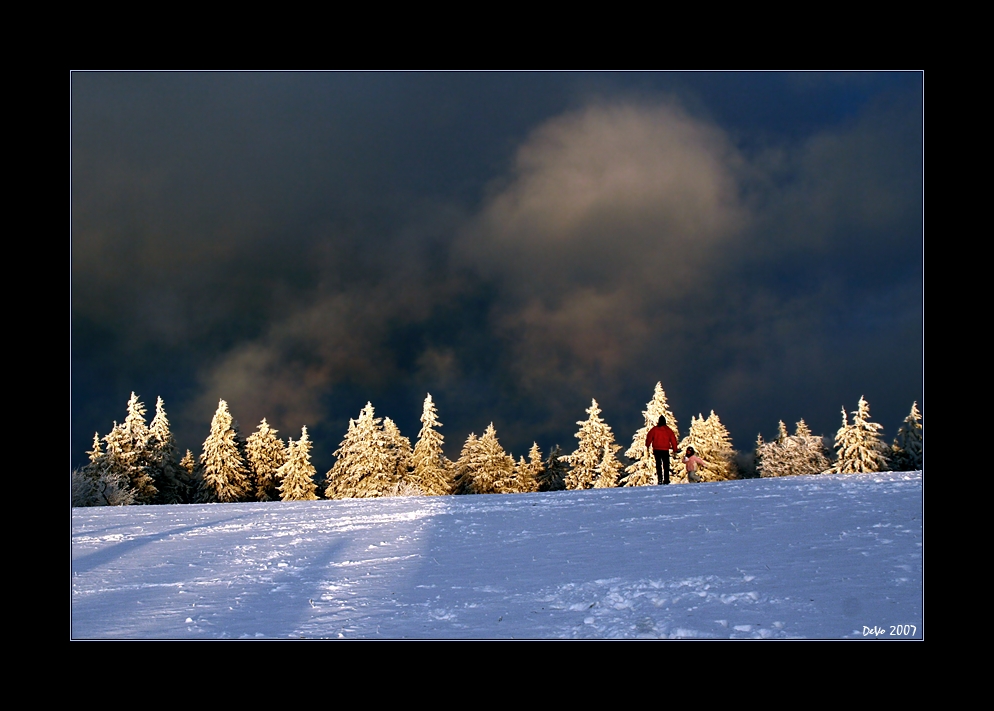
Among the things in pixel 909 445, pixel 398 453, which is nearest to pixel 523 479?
pixel 398 453

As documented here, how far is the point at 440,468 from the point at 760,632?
1544 inches

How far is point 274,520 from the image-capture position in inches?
539

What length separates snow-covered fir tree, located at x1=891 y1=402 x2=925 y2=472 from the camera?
Result: 42.5 meters

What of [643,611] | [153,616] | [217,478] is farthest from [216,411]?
[643,611]

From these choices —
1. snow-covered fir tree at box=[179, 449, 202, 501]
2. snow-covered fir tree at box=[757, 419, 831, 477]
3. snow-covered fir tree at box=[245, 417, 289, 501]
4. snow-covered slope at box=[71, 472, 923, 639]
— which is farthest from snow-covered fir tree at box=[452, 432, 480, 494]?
snow-covered slope at box=[71, 472, 923, 639]

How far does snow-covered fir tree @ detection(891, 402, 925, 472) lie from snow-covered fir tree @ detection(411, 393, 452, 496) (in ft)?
96.4

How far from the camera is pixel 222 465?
45.7 metres

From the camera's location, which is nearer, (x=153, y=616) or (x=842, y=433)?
(x=153, y=616)

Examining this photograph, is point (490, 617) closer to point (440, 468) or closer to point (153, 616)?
point (153, 616)

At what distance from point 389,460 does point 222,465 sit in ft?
37.7

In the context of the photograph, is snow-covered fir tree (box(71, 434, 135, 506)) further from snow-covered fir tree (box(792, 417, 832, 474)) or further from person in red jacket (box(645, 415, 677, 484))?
snow-covered fir tree (box(792, 417, 832, 474))

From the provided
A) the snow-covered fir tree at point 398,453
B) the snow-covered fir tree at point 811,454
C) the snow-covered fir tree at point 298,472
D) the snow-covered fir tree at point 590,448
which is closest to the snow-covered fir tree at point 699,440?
the snow-covered fir tree at point 590,448

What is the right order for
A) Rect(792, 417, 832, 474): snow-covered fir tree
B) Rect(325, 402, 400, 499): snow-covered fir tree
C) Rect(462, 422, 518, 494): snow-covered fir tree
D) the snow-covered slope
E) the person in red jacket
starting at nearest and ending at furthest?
1. the snow-covered slope
2. the person in red jacket
3. Rect(325, 402, 400, 499): snow-covered fir tree
4. Rect(462, 422, 518, 494): snow-covered fir tree
5. Rect(792, 417, 832, 474): snow-covered fir tree

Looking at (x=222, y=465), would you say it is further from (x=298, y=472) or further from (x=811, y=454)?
(x=811, y=454)
